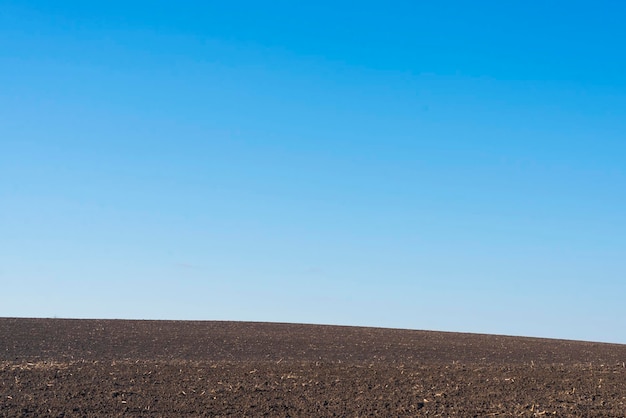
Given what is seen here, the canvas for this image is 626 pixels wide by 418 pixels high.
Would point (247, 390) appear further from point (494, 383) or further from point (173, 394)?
point (494, 383)

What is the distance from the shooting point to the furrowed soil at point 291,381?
1797 cm

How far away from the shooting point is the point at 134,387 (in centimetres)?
2023

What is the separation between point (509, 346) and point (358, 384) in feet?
55.8

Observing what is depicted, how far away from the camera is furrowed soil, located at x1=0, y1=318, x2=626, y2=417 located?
1797 centimetres

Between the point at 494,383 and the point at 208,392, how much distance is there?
7.47 metres

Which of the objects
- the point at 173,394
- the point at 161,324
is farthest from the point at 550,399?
the point at 161,324

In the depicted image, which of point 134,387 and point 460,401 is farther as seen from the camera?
point 134,387

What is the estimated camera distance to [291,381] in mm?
20891

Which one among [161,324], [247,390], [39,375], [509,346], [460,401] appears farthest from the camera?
[161,324]

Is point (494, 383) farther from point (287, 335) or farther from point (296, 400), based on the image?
point (287, 335)

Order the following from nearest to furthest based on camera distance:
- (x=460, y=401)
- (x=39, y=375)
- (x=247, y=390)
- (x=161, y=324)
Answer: (x=460, y=401), (x=247, y=390), (x=39, y=375), (x=161, y=324)

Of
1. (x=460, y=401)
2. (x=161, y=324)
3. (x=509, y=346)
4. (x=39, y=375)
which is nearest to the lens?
(x=460, y=401)

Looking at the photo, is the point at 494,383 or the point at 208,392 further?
the point at 494,383

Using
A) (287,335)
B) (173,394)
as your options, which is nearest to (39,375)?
(173,394)
